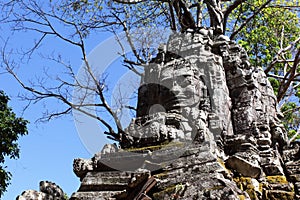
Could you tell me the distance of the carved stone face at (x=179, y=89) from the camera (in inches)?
282

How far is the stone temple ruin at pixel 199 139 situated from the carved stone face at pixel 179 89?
2cm

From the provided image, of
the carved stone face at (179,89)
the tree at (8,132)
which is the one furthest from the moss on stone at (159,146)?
the tree at (8,132)

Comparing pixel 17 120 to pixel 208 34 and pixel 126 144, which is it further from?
pixel 208 34

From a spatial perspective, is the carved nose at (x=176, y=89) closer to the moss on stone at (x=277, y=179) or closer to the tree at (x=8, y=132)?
the moss on stone at (x=277, y=179)

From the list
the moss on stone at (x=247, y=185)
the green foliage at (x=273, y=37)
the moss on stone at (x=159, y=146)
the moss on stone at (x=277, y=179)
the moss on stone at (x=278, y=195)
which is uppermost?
the green foliage at (x=273, y=37)

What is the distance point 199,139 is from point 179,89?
1791mm

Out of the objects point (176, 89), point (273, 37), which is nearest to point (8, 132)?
point (176, 89)

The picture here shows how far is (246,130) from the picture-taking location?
274 inches

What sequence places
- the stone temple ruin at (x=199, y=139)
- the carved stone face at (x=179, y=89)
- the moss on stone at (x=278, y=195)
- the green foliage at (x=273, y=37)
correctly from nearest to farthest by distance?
1. the stone temple ruin at (x=199, y=139)
2. the moss on stone at (x=278, y=195)
3. the carved stone face at (x=179, y=89)
4. the green foliage at (x=273, y=37)

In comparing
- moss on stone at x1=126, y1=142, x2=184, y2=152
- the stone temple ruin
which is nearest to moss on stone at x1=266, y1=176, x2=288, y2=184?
the stone temple ruin

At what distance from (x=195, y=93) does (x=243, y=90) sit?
1185mm

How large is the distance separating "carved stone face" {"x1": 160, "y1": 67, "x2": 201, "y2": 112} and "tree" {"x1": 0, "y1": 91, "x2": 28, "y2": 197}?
5283 mm

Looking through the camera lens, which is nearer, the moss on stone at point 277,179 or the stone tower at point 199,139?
the stone tower at point 199,139

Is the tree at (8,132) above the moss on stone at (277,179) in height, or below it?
above
